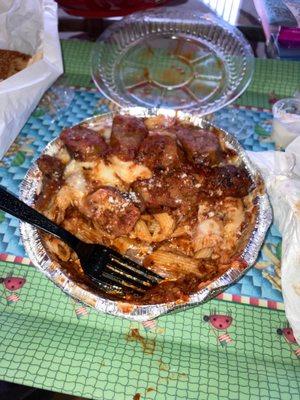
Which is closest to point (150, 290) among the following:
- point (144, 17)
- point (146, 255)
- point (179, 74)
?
point (146, 255)

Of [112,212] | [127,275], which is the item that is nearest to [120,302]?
[127,275]

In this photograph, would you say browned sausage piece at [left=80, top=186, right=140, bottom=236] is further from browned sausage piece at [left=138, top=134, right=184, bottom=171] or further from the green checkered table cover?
the green checkered table cover

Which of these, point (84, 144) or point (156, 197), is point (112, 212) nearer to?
point (156, 197)

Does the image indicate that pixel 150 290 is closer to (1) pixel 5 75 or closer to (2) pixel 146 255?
(2) pixel 146 255

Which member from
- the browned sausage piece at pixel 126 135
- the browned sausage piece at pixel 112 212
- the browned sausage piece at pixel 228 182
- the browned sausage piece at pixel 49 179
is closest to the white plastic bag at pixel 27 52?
the browned sausage piece at pixel 49 179

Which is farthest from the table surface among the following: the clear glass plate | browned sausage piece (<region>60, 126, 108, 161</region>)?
the clear glass plate

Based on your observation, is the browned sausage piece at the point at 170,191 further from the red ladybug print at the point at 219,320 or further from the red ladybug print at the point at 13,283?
the red ladybug print at the point at 13,283
